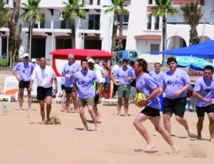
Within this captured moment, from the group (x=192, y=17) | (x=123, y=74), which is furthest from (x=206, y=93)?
(x=192, y=17)

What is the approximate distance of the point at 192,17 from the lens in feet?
196

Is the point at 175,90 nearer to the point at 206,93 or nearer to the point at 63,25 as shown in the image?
the point at 206,93

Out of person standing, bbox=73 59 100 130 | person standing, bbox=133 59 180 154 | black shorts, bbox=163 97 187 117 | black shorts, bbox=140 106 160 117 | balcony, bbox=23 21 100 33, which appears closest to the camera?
person standing, bbox=133 59 180 154

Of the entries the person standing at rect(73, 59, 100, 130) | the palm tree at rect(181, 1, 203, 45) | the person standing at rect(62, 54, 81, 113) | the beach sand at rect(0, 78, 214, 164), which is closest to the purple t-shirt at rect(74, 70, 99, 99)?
the person standing at rect(73, 59, 100, 130)

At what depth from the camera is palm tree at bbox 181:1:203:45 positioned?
59219mm

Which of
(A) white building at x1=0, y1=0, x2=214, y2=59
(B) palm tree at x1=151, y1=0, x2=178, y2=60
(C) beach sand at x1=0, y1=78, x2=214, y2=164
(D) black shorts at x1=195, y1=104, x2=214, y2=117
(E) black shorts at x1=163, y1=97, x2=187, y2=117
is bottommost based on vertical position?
(C) beach sand at x1=0, y1=78, x2=214, y2=164

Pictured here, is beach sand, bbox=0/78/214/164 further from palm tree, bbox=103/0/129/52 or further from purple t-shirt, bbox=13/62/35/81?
palm tree, bbox=103/0/129/52

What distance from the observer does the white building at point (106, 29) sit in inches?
2547

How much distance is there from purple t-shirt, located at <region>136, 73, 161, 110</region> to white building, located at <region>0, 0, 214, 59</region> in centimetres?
5103

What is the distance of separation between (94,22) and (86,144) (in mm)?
60031

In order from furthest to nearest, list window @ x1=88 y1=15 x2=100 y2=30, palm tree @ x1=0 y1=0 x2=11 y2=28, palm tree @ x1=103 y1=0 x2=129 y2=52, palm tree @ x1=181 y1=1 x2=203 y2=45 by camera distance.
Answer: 1. window @ x1=88 y1=15 x2=100 y2=30
2. palm tree @ x1=103 y1=0 x2=129 y2=52
3. palm tree @ x1=181 y1=1 x2=203 y2=45
4. palm tree @ x1=0 y1=0 x2=11 y2=28

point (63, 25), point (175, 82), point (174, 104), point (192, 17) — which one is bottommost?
point (174, 104)

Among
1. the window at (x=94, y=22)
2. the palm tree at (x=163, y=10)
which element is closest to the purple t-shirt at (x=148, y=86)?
the palm tree at (x=163, y=10)

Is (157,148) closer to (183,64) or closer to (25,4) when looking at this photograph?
(183,64)
